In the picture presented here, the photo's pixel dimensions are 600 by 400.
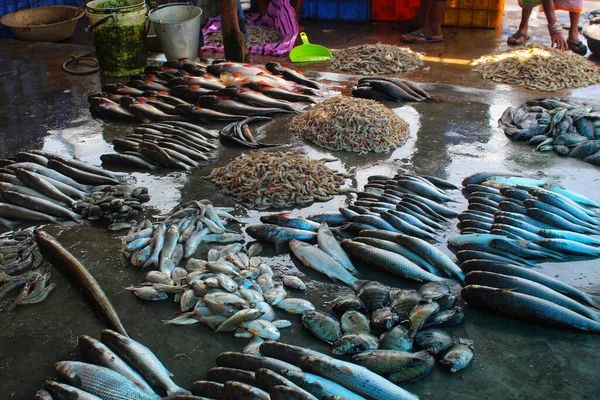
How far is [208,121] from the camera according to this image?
23.4 feet

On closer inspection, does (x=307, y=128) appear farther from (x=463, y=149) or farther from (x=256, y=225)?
(x=256, y=225)

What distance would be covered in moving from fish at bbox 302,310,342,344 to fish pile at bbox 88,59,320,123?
392 cm

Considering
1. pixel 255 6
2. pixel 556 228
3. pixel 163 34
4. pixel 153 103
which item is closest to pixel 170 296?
pixel 556 228

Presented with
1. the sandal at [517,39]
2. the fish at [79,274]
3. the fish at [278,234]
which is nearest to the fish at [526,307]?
the fish at [278,234]

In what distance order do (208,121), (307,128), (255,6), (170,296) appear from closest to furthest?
(170,296) → (307,128) → (208,121) → (255,6)

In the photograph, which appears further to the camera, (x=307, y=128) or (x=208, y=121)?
(x=208, y=121)

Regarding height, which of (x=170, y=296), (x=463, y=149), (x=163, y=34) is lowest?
(x=170, y=296)

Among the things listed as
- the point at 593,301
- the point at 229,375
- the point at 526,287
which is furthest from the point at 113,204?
the point at 593,301

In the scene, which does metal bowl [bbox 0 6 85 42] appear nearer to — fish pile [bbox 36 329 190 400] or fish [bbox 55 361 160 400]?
fish pile [bbox 36 329 190 400]

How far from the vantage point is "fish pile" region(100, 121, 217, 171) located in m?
5.96

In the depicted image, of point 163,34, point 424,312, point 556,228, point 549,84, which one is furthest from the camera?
point 163,34

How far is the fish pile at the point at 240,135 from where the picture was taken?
20.9ft

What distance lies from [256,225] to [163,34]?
17.2 feet

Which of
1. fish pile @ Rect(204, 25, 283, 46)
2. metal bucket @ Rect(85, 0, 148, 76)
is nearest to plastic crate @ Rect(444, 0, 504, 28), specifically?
fish pile @ Rect(204, 25, 283, 46)
